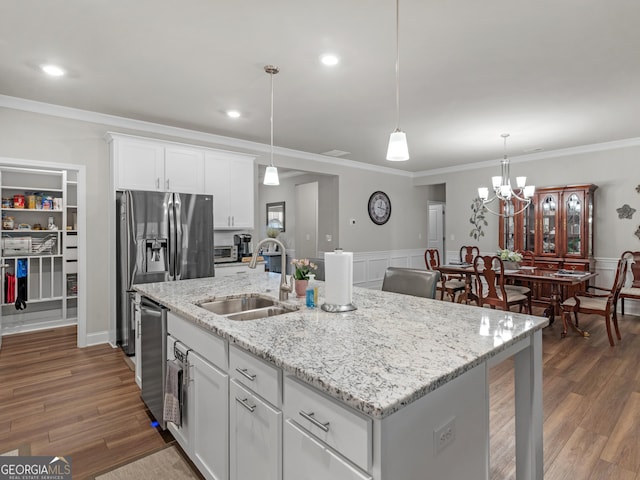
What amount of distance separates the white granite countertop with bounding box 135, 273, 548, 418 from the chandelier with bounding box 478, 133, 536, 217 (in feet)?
10.7

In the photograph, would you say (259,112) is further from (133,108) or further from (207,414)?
(207,414)

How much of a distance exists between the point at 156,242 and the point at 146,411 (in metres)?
1.84

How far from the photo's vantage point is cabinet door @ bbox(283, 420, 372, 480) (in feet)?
3.29

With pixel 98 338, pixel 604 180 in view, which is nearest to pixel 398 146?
pixel 98 338

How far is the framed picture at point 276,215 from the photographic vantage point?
833cm

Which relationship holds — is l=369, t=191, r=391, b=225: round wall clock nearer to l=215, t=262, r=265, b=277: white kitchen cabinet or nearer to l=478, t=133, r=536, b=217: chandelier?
l=478, t=133, r=536, b=217: chandelier

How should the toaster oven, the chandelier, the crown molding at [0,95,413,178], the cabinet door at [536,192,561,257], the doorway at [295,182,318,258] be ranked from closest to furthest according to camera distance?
the crown molding at [0,95,413,178]
the chandelier
the toaster oven
the cabinet door at [536,192,561,257]
the doorway at [295,182,318,258]

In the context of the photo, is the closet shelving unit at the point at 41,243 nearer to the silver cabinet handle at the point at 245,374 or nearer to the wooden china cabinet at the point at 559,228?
the silver cabinet handle at the point at 245,374

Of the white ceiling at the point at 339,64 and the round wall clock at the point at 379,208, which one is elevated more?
the white ceiling at the point at 339,64

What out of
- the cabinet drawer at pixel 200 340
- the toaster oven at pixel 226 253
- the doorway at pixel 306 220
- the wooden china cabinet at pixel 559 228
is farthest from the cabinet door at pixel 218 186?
the wooden china cabinet at pixel 559 228

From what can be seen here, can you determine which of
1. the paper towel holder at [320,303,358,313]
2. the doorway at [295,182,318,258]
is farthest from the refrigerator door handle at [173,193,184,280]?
the doorway at [295,182,318,258]

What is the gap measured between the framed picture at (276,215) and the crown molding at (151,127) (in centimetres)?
231

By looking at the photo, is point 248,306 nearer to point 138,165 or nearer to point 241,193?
point 138,165

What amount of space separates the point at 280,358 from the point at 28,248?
4905 mm
